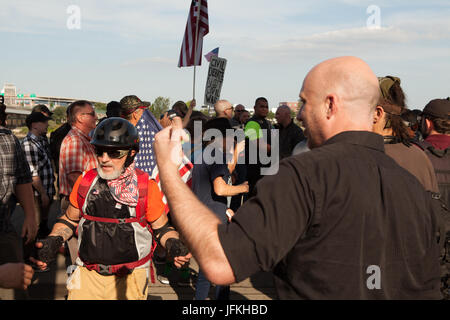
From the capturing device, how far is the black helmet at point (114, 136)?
11.2ft

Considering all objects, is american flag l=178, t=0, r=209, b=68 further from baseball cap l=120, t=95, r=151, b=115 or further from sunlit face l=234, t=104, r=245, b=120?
baseball cap l=120, t=95, r=151, b=115

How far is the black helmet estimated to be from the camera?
11.2 ft

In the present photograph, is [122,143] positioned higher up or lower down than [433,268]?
higher up

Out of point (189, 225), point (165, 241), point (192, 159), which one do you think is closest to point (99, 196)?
point (165, 241)

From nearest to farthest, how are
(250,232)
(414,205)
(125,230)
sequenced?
(250,232) < (414,205) < (125,230)

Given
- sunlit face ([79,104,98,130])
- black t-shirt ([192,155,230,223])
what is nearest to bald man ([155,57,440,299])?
black t-shirt ([192,155,230,223])

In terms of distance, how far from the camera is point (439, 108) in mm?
3980

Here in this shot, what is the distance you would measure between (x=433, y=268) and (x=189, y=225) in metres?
0.96

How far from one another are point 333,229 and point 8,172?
3.19 m

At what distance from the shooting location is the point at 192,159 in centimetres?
455

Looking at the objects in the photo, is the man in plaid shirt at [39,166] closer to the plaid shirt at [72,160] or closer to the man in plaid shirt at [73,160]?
the man in plaid shirt at [73,160]
